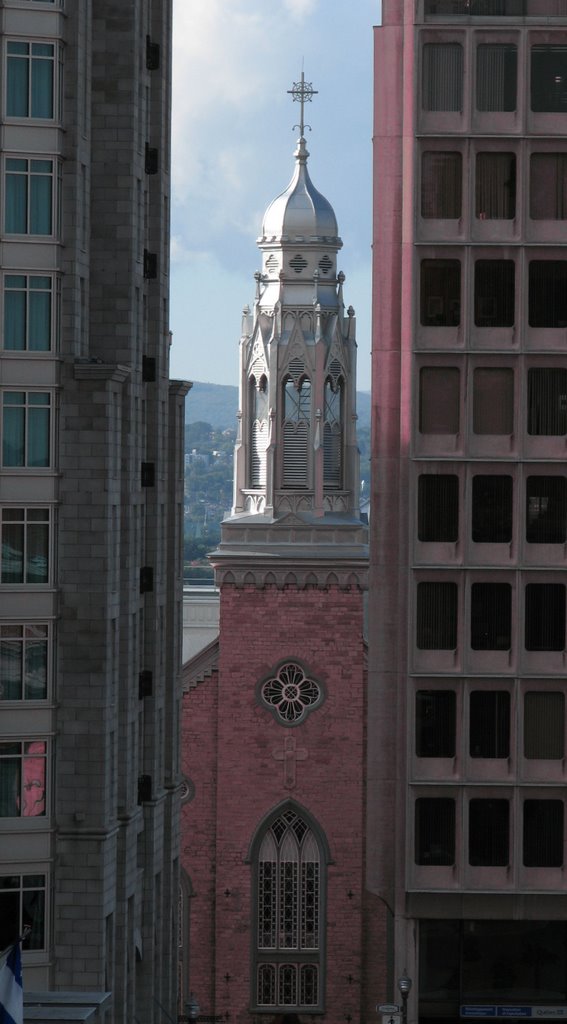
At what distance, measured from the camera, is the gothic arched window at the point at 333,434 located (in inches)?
3019

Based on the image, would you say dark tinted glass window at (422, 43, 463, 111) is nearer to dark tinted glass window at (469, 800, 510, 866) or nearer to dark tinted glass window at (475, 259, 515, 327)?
dark tinted glass window at (475, 259, 515, 327)

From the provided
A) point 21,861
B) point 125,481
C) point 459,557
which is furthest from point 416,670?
point 21,861

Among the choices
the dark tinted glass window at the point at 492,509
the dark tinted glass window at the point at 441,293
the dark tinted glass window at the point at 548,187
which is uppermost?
the dark tinted glass window at the point at 548,187

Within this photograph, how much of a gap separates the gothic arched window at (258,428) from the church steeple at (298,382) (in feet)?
0.11

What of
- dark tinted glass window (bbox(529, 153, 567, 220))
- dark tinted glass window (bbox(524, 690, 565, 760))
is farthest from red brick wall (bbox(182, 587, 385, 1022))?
dark tinted glass window (bbox(529, 153, 567, 220))

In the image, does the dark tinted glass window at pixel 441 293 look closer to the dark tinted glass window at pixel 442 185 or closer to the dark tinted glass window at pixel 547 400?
the dark tinted glass window at pixel 442 185

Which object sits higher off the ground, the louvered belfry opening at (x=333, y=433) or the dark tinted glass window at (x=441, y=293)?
the dark tinted glass window at (x=441, y=293)

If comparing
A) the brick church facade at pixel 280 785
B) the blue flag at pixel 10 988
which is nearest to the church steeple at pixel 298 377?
the brick church facade at pixel 280 785

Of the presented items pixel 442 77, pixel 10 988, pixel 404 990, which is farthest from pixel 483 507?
pixel 10 988

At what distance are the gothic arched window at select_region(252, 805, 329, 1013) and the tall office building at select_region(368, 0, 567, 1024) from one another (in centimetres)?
2604

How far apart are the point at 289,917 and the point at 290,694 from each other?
23.6 feet

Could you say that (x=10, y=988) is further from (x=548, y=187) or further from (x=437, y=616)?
(x=548, y=187)

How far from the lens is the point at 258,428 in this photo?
7706cm

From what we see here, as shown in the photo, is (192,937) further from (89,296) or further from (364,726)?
(89,296)
